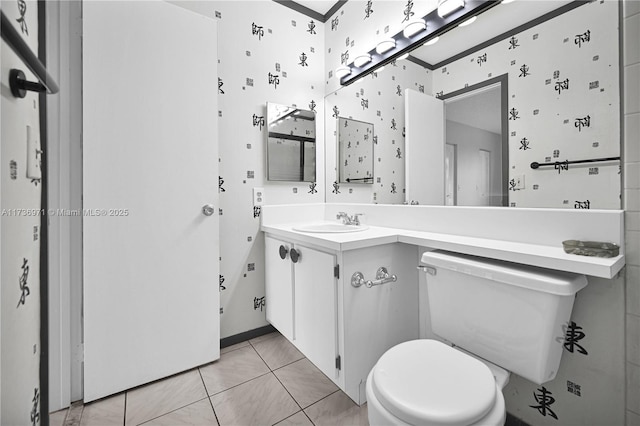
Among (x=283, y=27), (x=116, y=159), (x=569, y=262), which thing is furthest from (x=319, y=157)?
(x=569, y=262)

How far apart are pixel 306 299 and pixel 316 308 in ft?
0.32

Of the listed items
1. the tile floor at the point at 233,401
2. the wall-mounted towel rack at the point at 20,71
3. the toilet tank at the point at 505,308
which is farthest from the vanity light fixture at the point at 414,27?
the tile floor at the point at 233,401

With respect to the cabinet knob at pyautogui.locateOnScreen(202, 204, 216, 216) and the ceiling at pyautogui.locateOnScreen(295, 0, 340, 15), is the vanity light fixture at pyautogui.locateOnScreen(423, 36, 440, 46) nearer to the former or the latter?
the ceiling at pyautogui.locateOnScreen(295, 0, 340, 15)

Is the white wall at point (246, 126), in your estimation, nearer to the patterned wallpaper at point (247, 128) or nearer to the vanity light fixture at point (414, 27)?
the patterned wallpaper at point (247, 128)

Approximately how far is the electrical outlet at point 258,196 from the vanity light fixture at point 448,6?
4.58 feet

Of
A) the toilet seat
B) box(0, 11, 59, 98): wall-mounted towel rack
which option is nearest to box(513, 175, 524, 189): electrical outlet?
the toilet seat

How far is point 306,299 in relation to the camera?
1.44 metres

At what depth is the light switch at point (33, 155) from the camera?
666mm

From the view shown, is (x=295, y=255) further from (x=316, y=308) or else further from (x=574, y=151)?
(x=574, y=151)

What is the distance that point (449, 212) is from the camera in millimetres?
1330

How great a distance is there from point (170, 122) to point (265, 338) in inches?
58.1

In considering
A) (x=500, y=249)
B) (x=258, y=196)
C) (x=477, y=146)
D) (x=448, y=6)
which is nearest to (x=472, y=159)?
(x=477, y=146)

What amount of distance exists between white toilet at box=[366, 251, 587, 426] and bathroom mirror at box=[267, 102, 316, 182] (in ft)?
3.98

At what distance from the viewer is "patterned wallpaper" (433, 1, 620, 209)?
907mm
